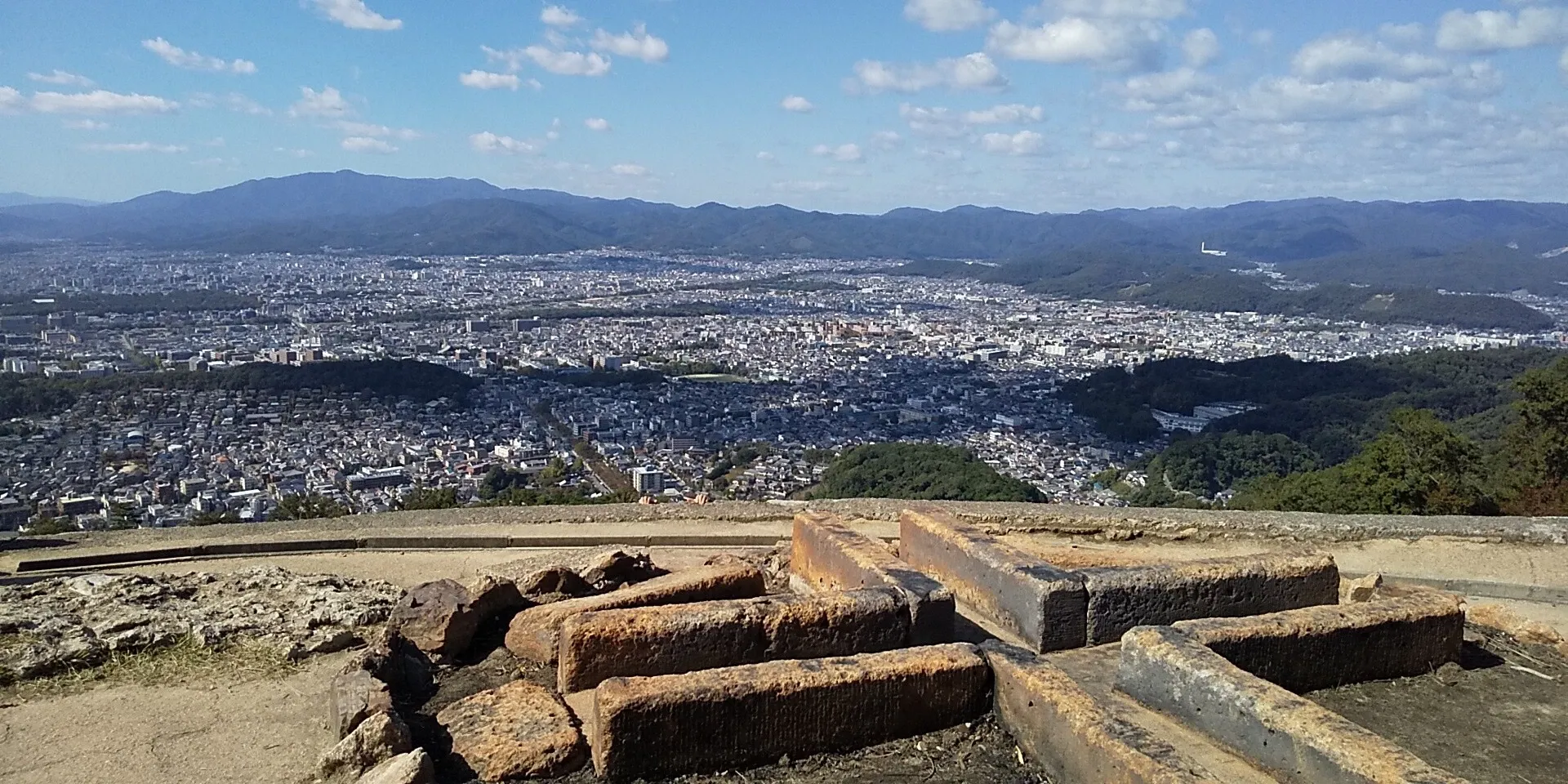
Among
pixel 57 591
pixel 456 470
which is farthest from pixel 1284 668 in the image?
pixel 456 470

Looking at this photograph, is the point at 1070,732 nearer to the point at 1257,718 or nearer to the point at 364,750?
the point at 1257,718

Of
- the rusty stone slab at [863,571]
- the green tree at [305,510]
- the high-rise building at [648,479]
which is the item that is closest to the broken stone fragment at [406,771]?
the rusty stone slab at [863,571]

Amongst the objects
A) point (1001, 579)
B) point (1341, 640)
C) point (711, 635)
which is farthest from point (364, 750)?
point (1341, 640)

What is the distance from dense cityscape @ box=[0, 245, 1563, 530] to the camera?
2656 centimetres

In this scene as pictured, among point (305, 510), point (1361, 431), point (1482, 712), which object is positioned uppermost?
point (1482, 712)

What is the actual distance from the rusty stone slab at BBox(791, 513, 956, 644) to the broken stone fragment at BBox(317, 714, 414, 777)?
10.7 feet

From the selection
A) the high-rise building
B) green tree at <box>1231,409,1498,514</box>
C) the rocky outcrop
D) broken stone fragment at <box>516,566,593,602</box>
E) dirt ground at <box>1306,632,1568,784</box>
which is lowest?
the high-rise building

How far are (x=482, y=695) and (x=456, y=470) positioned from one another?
911 inches

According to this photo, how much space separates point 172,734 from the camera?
614cm

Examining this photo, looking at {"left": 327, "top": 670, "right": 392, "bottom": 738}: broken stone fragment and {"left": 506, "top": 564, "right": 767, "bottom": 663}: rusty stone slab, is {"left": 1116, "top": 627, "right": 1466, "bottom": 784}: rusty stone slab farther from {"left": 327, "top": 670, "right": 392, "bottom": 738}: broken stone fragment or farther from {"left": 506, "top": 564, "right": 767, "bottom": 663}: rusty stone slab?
{"left": 327, "top": 670, "right": 392, "bottom": 738}: broken stone fragment

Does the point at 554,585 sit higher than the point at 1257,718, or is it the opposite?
the point at 1257,718

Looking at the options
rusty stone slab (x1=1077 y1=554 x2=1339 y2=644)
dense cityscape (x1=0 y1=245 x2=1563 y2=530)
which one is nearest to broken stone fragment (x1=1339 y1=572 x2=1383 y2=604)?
rusty stone slab (x1=1077 y1=554 x2=1339 y2=644)

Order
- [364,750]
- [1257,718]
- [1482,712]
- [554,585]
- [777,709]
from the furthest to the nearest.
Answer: [554,585]
[1482,712]
[777,709]
[1257,718]
[364,750]

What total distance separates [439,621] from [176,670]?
1.81 meters
